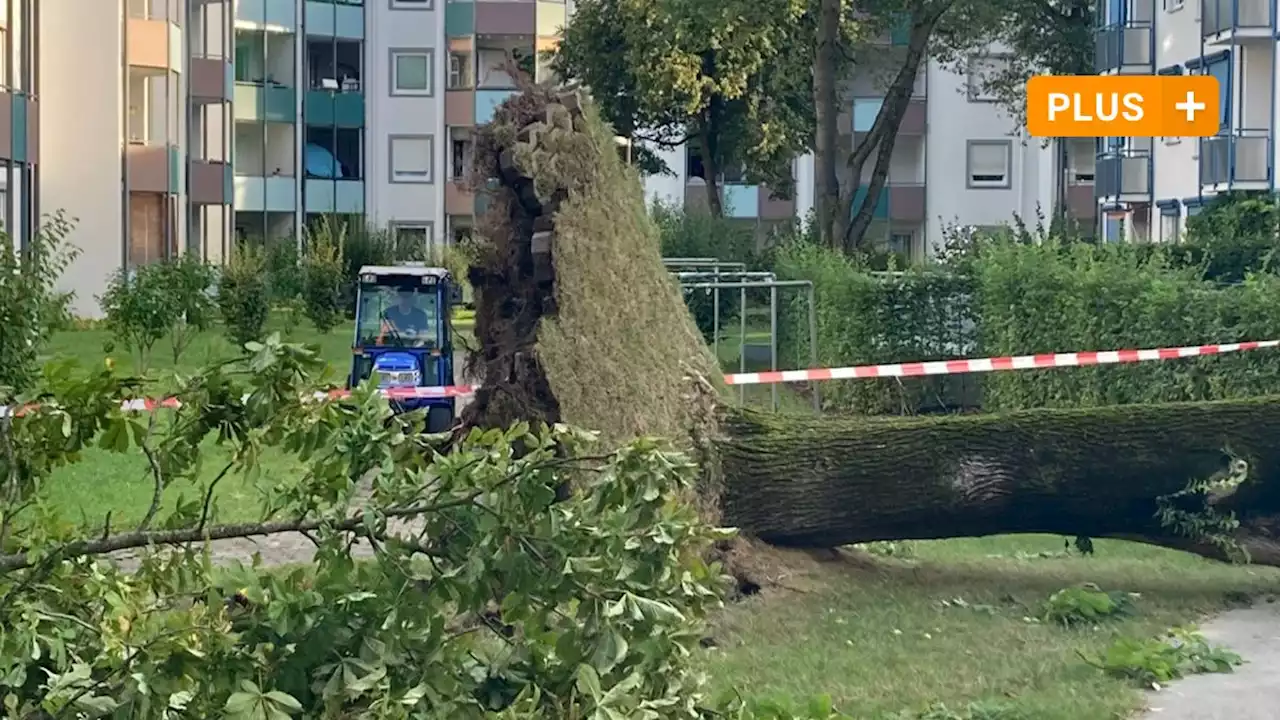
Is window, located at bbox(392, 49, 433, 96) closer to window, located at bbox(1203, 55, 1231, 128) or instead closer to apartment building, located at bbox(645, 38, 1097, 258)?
apartment building, located at bbox(645, 38, 1097, 258)

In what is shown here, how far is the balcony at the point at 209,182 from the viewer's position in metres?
52.1

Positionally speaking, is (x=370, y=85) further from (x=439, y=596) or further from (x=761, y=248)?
(x=439, y=596)

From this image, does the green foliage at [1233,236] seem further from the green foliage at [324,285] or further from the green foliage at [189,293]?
the green foliage at [324,285]

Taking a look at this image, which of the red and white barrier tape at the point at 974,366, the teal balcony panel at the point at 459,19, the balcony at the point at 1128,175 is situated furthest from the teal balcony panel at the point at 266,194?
the red and white barrier tape at the point at 974,366

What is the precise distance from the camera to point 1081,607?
31.7ft

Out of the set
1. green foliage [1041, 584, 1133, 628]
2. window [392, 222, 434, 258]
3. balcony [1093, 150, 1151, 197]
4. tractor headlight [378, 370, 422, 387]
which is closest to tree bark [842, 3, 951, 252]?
balcony [1093, 150, 1151, 197]

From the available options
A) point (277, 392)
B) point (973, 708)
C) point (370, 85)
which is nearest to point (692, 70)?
point (370, 85)

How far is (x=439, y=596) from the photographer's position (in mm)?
3846

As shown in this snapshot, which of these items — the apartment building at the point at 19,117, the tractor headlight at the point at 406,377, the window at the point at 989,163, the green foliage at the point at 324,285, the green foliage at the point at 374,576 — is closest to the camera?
the green foliage at the point at 374,576

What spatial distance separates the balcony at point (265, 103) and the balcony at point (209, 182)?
12.2m

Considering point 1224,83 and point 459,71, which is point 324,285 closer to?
point 1224,83

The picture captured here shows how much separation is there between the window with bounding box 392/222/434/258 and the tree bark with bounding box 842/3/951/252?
56.4ft

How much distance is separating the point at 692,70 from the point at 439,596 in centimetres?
3730

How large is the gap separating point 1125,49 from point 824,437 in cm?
3588
